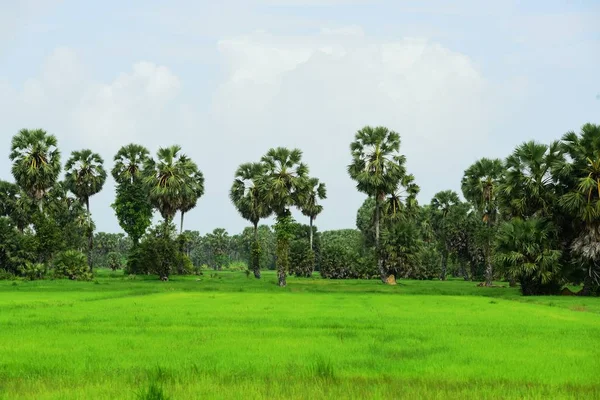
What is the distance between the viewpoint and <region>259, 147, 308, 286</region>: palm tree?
61.7 metres

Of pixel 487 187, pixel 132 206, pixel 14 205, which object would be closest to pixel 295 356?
pixel 487 187

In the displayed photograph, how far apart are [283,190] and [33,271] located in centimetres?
2870

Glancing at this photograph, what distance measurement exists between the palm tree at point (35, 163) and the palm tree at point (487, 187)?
47.1 m

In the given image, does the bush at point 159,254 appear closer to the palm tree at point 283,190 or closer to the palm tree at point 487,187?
the palm tree at point 283,190

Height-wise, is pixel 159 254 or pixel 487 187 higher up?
pixel 487 187

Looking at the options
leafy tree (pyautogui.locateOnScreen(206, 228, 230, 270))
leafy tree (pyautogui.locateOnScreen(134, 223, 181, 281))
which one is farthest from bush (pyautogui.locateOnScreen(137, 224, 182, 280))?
leafy tree (pyautogui.locateOnScreen(206, 228, 230, 270))

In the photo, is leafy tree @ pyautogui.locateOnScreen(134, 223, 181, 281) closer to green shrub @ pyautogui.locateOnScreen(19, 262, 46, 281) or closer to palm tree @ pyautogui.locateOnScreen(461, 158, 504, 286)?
green shrub @ pyautogui.locateOnScreen(19, 262, 46, 281)

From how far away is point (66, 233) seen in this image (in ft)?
273

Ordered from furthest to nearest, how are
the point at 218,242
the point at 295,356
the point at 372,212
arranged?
the point at 218,242 → the point at 372,212 → the point at 295,356

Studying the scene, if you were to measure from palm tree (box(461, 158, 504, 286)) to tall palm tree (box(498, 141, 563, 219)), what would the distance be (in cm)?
1200

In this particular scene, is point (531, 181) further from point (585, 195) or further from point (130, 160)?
point (130, 160)

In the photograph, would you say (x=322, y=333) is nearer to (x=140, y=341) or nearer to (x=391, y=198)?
(x=140, y=341)

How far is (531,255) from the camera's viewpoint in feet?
158

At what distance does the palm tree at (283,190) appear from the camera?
61719mm
